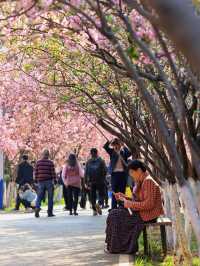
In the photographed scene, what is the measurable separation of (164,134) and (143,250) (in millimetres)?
5737

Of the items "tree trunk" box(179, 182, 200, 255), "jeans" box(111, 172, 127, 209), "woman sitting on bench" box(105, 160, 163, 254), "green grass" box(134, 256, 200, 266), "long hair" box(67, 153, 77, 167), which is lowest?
"green grass" box(134, 256, 200, 266)

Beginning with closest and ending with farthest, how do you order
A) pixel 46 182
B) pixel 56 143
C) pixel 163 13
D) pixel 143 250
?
pixel 163 13, pixel 143 250, pixel 46 182, pixel 56 143

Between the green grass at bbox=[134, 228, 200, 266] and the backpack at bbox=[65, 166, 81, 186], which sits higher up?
the backpack at bbox=[65, 166, 81, 186]

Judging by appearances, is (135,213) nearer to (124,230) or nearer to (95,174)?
(124,230)

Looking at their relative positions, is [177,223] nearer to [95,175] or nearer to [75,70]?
[75,70]

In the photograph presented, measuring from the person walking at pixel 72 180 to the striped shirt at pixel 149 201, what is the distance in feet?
32.2

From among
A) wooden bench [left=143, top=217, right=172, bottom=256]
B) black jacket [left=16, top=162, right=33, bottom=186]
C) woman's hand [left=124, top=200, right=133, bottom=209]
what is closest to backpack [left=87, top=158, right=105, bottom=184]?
black jacket [left=16, top=162, right=33, bottom=186]

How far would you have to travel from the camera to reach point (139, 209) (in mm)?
9242

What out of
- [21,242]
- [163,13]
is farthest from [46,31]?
[163,13]

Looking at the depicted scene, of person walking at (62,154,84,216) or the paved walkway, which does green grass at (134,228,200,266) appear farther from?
person walking at (62,154,84,216)

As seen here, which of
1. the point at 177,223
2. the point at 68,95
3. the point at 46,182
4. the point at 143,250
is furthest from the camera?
the point at 46,182

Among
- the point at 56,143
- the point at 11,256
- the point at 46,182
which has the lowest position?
the point at 11,256

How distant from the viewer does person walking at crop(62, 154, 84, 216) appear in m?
19.2

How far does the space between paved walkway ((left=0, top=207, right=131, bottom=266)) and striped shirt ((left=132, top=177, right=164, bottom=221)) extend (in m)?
0.61
